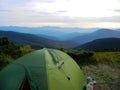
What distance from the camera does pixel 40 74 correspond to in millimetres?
10711

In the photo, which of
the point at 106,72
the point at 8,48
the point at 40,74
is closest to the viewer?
the point at 40,74

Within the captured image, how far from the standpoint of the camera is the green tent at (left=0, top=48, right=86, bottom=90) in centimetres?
1066

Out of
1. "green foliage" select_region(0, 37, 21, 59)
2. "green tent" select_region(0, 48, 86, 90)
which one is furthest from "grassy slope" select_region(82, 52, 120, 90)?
"green foliage" select_region(0, 37, 21, 59)

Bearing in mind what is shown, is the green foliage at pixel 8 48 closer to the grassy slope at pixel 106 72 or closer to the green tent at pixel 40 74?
the grassy slope at pixel 106 72

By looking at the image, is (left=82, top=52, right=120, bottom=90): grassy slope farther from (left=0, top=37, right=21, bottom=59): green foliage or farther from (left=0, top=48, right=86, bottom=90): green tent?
(left=0, top=37, right=21, bottom=59): green foliage

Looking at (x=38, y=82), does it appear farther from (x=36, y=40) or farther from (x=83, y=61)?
(x=36, y=40)

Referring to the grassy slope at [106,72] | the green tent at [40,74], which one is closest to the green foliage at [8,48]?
the grassy slope at [106,72]

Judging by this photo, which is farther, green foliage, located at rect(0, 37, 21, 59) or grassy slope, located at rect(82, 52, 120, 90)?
green foliage, located at rect(0, 37, 21, 59)

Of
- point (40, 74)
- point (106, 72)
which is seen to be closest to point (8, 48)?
point (106, 72)

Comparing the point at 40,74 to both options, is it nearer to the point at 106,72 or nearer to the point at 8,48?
the point at 106,72

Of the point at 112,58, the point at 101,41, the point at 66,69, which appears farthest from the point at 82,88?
the point at 101,41

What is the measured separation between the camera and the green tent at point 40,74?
10.7m

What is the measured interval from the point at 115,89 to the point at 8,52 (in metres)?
8.94

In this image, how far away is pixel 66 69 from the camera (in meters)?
11.7
